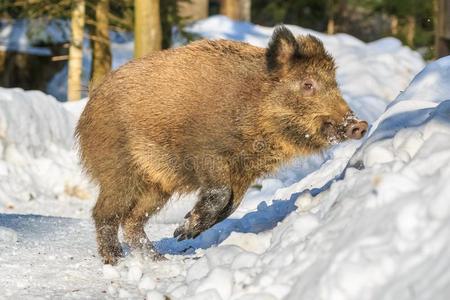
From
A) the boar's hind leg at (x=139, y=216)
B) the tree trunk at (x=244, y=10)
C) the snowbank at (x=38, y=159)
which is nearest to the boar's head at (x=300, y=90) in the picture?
the boar's hind leg at (x=139, y=216)

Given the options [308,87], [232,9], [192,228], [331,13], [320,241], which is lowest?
[331,13]

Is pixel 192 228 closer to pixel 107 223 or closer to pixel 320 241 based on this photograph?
pixel 107 223

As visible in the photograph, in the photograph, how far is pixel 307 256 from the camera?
186 inches

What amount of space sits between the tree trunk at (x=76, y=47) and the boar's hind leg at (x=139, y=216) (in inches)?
363

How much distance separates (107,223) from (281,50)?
1.89 metres

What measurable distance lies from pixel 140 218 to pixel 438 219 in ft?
13.4

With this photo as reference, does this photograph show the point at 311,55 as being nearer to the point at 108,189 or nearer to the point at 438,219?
the point at 108,189

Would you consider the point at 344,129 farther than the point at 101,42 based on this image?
No

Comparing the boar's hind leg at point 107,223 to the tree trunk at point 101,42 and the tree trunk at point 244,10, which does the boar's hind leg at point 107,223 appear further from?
the tree trunk at point 244,10

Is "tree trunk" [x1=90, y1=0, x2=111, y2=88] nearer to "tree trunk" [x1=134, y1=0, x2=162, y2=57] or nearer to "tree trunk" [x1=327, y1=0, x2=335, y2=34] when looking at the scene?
"tree trunk" [x1=134, y1=0, x2=162, y2=57]

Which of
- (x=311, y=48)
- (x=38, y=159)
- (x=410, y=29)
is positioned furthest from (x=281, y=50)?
(x=410, y=29)

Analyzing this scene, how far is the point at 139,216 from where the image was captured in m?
7.84

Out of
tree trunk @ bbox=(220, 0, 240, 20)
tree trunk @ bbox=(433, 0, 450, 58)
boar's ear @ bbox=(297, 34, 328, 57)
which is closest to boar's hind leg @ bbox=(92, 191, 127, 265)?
boar's ear @ bbox=(297, 34, 328, 57)

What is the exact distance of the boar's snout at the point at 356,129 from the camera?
6.82 meters
